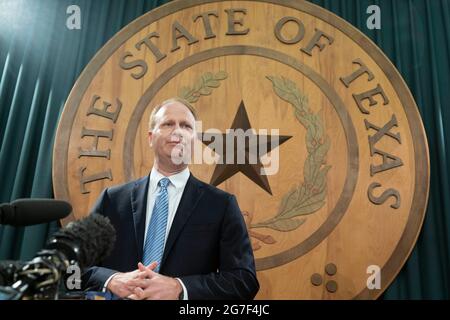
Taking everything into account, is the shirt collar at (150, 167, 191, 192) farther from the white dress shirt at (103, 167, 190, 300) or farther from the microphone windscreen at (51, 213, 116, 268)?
the microphone windscreen at (51, 213, 116, 268)

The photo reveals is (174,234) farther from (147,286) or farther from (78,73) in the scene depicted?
(78,73)

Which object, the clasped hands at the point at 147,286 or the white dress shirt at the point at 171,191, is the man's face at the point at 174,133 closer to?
the white dress shirt at the point at 171,191

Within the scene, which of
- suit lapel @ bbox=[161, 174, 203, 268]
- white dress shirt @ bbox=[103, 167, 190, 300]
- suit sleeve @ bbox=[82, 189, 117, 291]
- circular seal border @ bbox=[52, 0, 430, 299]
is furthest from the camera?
circular seal border @ bbox=[52, 0, 430, 299]

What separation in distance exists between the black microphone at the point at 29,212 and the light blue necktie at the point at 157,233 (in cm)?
85

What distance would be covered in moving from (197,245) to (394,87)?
1462mm

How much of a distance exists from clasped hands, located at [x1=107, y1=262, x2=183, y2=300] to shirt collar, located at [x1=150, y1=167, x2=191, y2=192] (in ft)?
1.89

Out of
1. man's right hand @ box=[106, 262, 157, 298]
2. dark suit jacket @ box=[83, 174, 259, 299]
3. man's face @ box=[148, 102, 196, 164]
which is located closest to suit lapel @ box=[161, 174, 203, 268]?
dark suit jacket @ box=[83, 174, 259, 299]

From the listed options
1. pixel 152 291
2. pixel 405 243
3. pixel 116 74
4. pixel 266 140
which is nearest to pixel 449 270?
pixel 405 243

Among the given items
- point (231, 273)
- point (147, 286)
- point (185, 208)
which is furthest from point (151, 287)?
point (185, 208)

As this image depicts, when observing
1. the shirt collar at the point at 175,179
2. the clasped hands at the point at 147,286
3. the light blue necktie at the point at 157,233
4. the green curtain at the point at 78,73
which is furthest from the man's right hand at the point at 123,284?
the green curtain at the point at 78,73

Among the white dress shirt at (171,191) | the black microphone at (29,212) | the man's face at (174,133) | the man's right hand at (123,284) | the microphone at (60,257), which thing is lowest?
the man's right hand at (123,284)

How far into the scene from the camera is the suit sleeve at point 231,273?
1.69 meters

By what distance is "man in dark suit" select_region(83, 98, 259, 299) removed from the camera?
1.68 m

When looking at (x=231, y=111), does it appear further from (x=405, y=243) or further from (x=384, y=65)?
(x=405, y=243)
